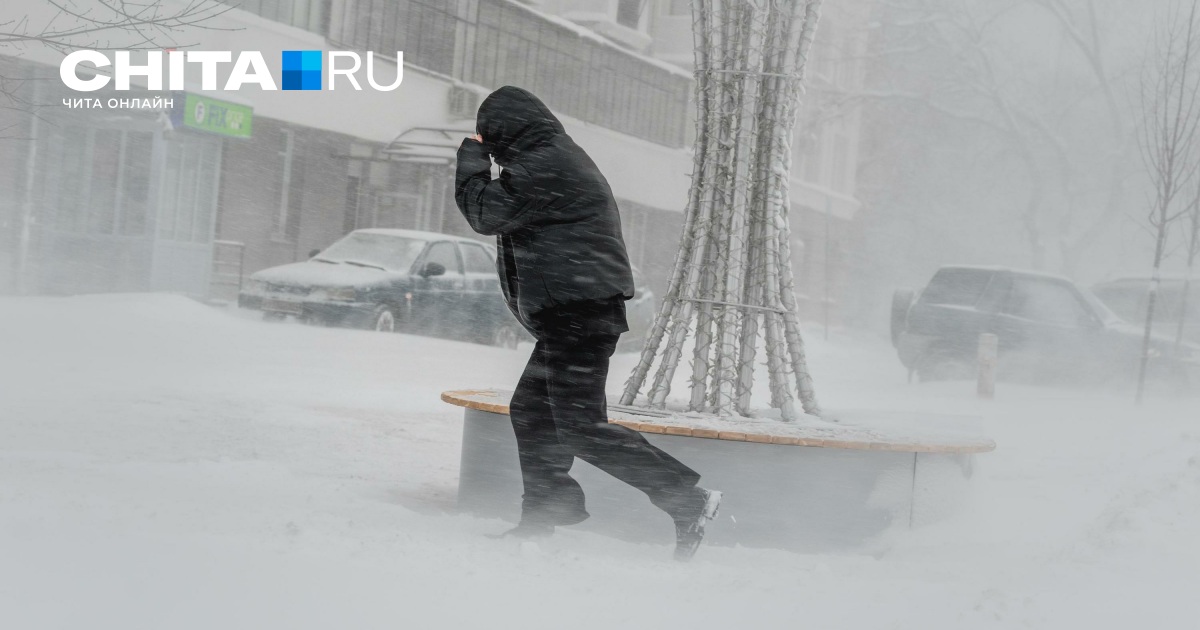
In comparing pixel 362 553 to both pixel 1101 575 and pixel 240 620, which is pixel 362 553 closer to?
pixel 240 620

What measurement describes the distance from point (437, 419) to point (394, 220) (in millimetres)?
12822

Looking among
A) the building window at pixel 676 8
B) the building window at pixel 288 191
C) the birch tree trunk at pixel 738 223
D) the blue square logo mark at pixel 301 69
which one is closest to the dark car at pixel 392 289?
the blue square logo mark at pixel 301 69

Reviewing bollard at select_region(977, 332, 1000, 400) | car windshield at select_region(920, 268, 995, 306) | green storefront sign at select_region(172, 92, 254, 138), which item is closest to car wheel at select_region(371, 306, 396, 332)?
green storefront sign at select_region(172, 92, 254, 138)

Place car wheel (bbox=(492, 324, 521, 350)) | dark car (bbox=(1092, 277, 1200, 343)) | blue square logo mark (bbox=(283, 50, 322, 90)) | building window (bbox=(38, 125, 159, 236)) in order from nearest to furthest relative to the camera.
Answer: car wheel (bbox=(492, 324, 521, 350)), building window (bbox=(38, 125, 159, 236)), dark car (bbox=(1092, 277, 1200, 343)), blue square logo mark (bbox=(283, 50, 322, 90))

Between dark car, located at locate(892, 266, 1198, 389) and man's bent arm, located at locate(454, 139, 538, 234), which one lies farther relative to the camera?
dark car, located at locate(892, 266, 1198, 389)

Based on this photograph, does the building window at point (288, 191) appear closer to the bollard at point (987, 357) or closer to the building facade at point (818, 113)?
the building facade at point (818, 113)

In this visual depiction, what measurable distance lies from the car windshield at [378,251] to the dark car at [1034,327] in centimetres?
572

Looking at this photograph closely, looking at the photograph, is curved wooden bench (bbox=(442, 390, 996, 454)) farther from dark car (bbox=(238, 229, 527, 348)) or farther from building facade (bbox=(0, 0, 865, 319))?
dark car (bbox=(238, 229, 527, 348))

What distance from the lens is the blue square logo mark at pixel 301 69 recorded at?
699 inches

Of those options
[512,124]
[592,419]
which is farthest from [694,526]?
[512,124]

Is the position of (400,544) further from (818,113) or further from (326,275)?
(818,113)

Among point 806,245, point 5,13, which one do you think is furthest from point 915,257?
point 5,13

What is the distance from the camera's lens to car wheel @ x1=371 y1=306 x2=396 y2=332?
13.7 meters

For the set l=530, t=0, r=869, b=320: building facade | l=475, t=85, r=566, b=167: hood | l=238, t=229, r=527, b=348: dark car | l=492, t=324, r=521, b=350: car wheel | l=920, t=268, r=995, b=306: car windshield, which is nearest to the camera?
l=475, t=85, r=566, b=167: hood
